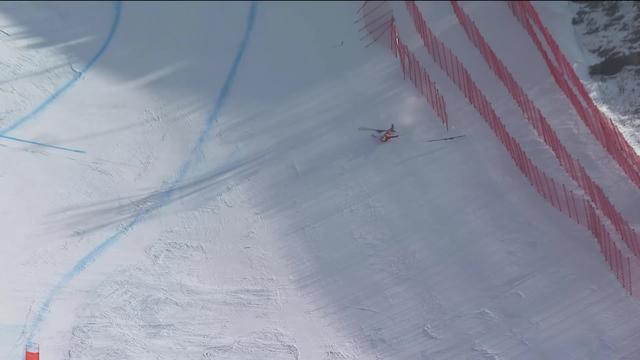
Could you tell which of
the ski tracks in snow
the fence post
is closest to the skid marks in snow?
the fence post

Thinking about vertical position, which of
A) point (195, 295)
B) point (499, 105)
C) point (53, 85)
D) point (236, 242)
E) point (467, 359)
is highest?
point (53, 85)

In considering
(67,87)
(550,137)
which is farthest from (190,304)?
(550,137)

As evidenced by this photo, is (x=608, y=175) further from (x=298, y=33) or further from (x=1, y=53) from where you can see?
(x=1, y=53)

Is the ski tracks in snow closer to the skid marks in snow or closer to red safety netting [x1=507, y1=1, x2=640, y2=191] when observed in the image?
the skid marks in snow

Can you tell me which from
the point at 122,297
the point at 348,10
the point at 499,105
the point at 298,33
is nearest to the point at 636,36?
the point at 499,105

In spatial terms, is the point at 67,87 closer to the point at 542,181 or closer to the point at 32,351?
the point at 32,351

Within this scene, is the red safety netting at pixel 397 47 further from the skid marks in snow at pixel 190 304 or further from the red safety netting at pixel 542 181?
the skid marks in snow at pixel 190 304
